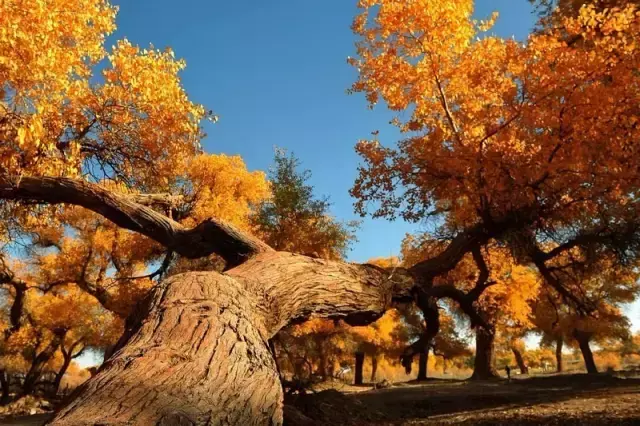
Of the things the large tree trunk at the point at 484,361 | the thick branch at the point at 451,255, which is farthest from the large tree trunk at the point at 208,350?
the large tree trunk at the point at 484,361

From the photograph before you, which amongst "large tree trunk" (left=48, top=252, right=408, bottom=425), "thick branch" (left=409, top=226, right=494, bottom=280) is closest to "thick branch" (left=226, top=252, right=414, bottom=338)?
"large tree trunk" (left=48, top=252, right=408, bottom=425)

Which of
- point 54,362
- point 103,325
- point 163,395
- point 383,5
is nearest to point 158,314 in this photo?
point 163,395

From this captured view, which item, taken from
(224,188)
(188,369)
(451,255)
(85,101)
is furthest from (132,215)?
(224,188)

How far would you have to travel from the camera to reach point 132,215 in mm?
7859

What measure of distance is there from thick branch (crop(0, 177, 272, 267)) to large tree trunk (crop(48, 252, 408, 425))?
0.99 metres

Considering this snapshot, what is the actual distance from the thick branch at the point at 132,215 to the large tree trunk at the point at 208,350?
99cm

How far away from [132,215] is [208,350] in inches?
197

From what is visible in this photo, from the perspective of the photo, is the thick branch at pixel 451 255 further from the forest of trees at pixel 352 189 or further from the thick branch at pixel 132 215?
the thick branch at pixel 132 215

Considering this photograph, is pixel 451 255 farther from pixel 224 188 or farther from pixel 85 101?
pixel 224 188

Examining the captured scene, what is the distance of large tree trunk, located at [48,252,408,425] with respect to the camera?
262cm

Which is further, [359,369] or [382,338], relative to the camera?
[382,338]

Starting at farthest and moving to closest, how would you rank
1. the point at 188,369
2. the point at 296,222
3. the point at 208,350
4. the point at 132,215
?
1. the point at 296,222
2. the point at 132,215
3. the point at 208,350
4. the point at 188,369

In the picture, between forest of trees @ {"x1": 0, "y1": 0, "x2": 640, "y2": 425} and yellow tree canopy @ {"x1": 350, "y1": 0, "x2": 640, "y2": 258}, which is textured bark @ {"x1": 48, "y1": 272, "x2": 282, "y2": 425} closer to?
forest of trees @ {"x1": 0, "y1": 0, "x2": 640, "y2": 425}

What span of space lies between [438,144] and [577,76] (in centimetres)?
324
